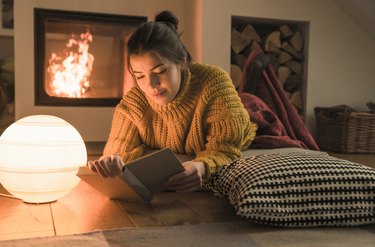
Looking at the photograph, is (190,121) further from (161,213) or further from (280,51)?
(280,51)

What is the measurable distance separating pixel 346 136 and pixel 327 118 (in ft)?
0.60

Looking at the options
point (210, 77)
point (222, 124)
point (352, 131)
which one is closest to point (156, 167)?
point (222, 124)

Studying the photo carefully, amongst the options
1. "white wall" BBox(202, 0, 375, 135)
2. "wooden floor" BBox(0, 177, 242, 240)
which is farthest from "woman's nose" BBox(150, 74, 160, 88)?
"white wall" BBox(202, 0, 375, 135)

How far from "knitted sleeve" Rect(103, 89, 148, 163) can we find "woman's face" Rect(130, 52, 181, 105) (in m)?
0.14

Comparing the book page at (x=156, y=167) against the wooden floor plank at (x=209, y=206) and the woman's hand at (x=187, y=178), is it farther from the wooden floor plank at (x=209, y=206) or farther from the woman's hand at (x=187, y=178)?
the wooden floor plank at (x=209, y=206)

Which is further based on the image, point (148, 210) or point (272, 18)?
point (272, 18)

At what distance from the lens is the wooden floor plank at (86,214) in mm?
973

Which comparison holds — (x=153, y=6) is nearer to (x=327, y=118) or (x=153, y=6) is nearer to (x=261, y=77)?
(x=261, y=77)

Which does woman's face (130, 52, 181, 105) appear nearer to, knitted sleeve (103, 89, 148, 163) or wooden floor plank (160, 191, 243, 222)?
knitted sleeve (103, 89, 148, 163)

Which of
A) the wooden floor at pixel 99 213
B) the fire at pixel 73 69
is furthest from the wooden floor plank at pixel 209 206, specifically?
the fire at pixel 73 69

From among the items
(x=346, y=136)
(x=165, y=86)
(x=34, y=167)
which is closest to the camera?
(x=34, y=167)

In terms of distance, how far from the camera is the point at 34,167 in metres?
1.05

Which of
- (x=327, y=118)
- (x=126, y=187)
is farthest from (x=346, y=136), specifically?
(x=126, y=187)

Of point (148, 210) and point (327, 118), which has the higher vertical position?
point (327, 118)
